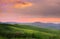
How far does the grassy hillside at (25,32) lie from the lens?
51.4 inches

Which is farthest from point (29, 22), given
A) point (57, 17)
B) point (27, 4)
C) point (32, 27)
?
point (57, 17)

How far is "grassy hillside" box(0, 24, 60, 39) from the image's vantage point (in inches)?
51.4

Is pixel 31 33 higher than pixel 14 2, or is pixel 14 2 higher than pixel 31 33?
pixel 14 2

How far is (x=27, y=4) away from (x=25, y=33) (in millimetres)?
313

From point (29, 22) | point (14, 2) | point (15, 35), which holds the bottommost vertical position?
point (15, 35)

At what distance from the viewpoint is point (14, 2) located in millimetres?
1397

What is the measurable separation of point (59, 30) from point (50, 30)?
0.09 m

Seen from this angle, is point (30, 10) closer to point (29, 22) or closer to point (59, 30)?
point (29, 22)

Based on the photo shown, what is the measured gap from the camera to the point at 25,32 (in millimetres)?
1341

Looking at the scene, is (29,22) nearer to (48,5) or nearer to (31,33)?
(31,33)

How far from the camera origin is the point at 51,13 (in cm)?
135

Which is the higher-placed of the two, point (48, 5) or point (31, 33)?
point (48, 5)

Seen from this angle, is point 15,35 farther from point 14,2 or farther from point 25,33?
point 14,2

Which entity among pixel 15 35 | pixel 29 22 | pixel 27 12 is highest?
pixel 27 12
